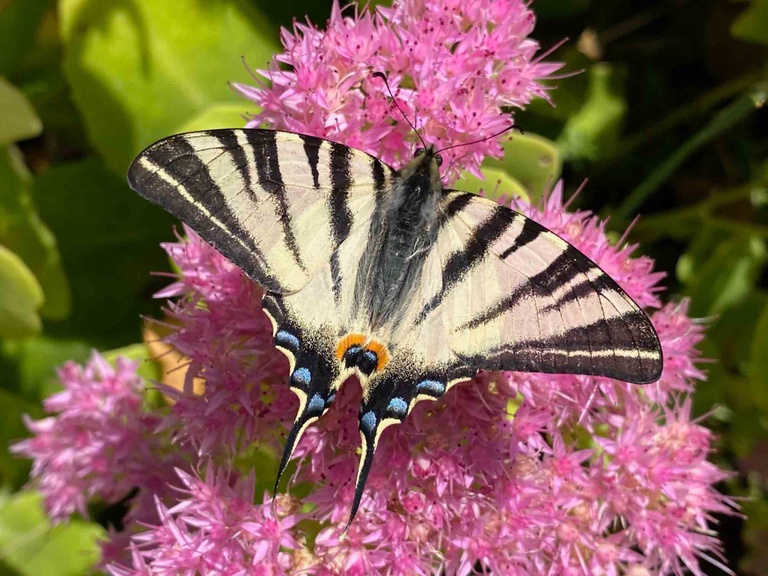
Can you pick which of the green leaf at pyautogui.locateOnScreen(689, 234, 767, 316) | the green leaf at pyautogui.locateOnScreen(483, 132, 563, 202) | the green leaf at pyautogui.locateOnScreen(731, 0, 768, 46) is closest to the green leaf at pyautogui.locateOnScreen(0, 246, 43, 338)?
the green leaf at pyautogui.locateOnScreen(483, 132, 563, 202)

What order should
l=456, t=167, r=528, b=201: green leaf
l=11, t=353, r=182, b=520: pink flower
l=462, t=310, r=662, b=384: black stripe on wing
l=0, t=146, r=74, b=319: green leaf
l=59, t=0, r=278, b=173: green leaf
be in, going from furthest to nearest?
l=0, t=146, r=74, b=319: green leaf < l=59, t=0, r=278, b=173: green leaf < l=11, t=353, r=182, b=520: pink flower < l=456, t=167, r=528, b=201: green leaf < l=462, t=310, r=662, b=384: black stripe on wing

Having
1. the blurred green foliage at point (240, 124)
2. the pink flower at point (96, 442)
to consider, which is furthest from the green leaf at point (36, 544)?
the pink flower at point (96, 442)

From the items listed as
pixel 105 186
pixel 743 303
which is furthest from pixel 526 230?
pixel 105 186

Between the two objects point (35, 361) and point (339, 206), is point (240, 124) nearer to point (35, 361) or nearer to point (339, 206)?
point (339, 206)

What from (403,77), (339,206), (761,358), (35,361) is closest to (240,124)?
(403,77)

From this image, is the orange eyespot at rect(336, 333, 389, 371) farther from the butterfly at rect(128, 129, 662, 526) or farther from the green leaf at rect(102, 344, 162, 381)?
the green leaf at rect(102, 344, 162, 381)

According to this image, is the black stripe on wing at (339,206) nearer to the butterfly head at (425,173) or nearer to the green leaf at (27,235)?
the butterfly head at (425,173)

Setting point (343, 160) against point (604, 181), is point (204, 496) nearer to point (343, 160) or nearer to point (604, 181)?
point (343, 160)
